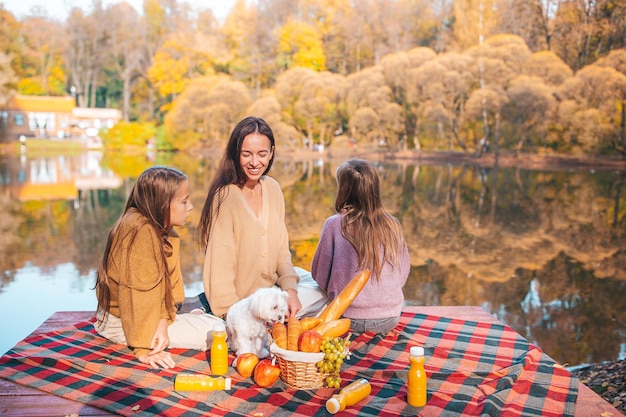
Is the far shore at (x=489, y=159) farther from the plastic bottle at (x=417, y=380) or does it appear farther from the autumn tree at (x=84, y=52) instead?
the plastic bottle at (x=417, y=380)

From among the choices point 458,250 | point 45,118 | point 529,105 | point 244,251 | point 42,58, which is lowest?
point 458,250

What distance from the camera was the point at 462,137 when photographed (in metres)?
25.2

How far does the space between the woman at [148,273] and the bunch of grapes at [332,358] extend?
644mm

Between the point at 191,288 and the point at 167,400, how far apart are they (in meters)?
2.59

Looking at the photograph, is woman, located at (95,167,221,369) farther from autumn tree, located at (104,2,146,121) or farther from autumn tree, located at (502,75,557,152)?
autumn tree, located at (104,2,146,121)

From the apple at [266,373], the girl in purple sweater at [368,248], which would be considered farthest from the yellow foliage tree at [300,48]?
the apple at [266,373]

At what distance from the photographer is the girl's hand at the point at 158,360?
2322 millimetres

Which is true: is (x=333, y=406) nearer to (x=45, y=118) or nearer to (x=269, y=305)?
(x=269, y=305)

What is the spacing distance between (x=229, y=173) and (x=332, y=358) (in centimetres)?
107

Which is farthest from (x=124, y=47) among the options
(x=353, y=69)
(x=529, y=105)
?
(x=529, y=105)

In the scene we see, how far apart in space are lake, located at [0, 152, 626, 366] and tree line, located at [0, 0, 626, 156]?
10288mm

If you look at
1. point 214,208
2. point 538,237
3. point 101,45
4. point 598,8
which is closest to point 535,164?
point 598,8

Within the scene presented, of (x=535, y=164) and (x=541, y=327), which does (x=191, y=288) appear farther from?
(x=535, y=164)

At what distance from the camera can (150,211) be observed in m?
2.41
